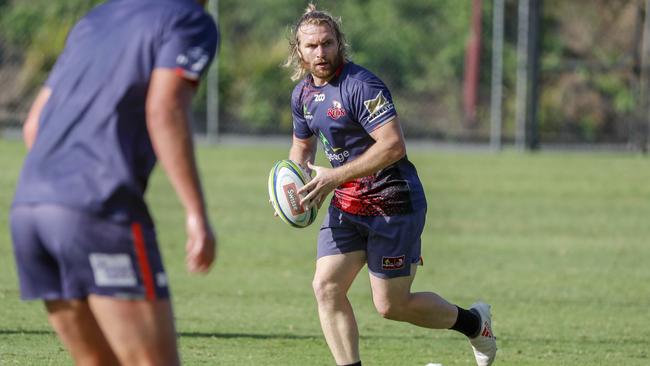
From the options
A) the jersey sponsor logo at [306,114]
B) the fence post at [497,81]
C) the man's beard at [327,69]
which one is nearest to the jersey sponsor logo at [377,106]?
the man's beard at [327,69]

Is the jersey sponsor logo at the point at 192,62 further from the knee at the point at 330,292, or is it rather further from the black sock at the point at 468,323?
the black sock at the point at 468,323

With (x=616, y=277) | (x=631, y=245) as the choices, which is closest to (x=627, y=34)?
(x=631, y=245)

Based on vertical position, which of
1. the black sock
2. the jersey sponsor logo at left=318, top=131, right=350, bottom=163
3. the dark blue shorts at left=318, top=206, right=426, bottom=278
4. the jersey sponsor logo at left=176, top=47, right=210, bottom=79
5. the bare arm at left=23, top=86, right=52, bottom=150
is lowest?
the black sock

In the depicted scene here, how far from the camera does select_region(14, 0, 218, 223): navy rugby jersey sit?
3.75m

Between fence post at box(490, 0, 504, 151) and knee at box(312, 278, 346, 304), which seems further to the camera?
fence post at box(490, 0, 504, 151)

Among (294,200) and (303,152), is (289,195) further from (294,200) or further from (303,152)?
(303,152)

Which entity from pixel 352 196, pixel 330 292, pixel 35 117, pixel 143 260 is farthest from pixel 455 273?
pixel 143 260

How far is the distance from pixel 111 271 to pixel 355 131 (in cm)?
261

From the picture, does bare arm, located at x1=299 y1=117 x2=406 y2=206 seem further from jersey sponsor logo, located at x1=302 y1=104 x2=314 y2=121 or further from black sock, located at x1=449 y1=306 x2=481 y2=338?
black sock, located at x1=449 y1=306 x2=481 y2=338

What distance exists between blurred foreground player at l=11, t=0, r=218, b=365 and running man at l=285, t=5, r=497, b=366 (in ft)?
7.21

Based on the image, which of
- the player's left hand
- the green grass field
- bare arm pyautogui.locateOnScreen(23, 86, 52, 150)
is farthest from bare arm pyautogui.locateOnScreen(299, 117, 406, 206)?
bare arm pyautogui.locateOnScreen(23, 86, 52, 150)

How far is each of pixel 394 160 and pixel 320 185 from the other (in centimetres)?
38

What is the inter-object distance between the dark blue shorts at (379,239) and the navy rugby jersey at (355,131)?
42 mm

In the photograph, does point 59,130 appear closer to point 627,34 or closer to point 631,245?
point 631,245
